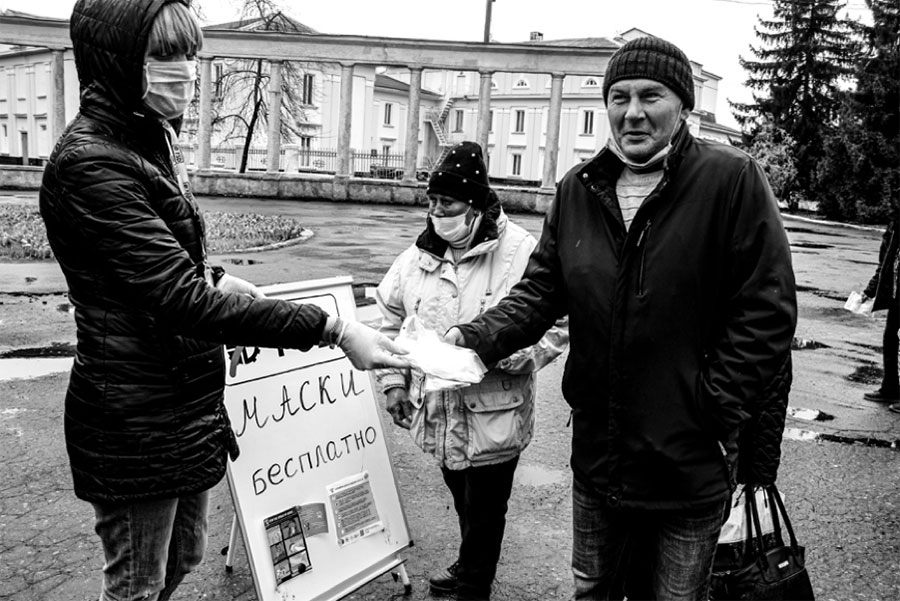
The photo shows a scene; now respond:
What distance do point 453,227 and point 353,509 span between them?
1.37m

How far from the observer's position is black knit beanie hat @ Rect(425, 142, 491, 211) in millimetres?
3664

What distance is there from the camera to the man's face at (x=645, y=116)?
2.57 m

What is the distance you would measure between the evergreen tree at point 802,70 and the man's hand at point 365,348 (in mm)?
49136

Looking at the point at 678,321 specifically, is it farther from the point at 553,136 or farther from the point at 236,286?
the point at 553,136

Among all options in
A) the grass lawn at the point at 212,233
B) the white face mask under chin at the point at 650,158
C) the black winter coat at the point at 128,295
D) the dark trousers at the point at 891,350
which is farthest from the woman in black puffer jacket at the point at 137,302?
the grass lawn at the point at 212,233

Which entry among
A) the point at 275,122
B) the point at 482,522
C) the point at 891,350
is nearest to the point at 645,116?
the point at 482,522

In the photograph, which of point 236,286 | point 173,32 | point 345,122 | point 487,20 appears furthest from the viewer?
point 487,20

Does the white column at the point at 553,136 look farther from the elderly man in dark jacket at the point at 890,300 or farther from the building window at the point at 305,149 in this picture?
the elderly man in dark jacket at the point at 890,300

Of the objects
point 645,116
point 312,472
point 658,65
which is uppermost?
point 658,65

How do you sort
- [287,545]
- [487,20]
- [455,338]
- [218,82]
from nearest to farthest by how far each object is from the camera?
[455,338] < [287,545] < [487,20] < [218,82]

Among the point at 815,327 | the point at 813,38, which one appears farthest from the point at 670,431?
the point at 813,38

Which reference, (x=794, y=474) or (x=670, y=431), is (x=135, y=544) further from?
(x=794, y=474)

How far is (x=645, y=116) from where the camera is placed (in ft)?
8.43

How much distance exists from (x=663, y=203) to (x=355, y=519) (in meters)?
2.10
